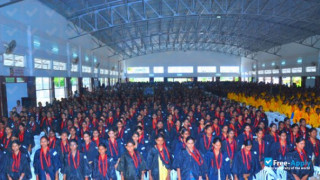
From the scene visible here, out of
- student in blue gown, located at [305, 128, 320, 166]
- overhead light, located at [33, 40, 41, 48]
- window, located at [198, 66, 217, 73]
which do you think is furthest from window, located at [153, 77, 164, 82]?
student in blue gown, located at [305, 128, 320, 166]

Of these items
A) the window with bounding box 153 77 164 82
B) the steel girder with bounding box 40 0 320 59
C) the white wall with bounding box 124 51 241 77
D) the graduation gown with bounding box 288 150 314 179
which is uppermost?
the steel girder with bounding box 40 0 320 59

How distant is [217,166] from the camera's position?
14.4 feet

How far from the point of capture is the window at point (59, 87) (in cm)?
1641

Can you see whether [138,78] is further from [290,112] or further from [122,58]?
[290,112]

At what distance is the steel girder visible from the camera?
55.2 feet

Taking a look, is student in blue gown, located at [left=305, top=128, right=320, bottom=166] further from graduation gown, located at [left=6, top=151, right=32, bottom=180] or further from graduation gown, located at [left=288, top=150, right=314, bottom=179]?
graduation gown, located at [left=6, top=151, right=32, bottom=180]

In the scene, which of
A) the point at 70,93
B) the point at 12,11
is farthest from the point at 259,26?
the point at 12,11

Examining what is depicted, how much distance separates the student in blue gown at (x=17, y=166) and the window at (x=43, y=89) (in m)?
10.5

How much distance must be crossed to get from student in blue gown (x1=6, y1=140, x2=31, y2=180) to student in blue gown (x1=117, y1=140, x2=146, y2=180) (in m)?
1.74

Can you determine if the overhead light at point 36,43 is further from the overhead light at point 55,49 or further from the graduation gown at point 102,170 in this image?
the graduation gown at point 102,170

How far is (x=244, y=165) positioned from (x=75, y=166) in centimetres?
311

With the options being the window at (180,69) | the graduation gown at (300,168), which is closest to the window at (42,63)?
the graduation gown at (300,168)

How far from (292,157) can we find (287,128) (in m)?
2.11

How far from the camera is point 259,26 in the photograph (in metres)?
24.3
